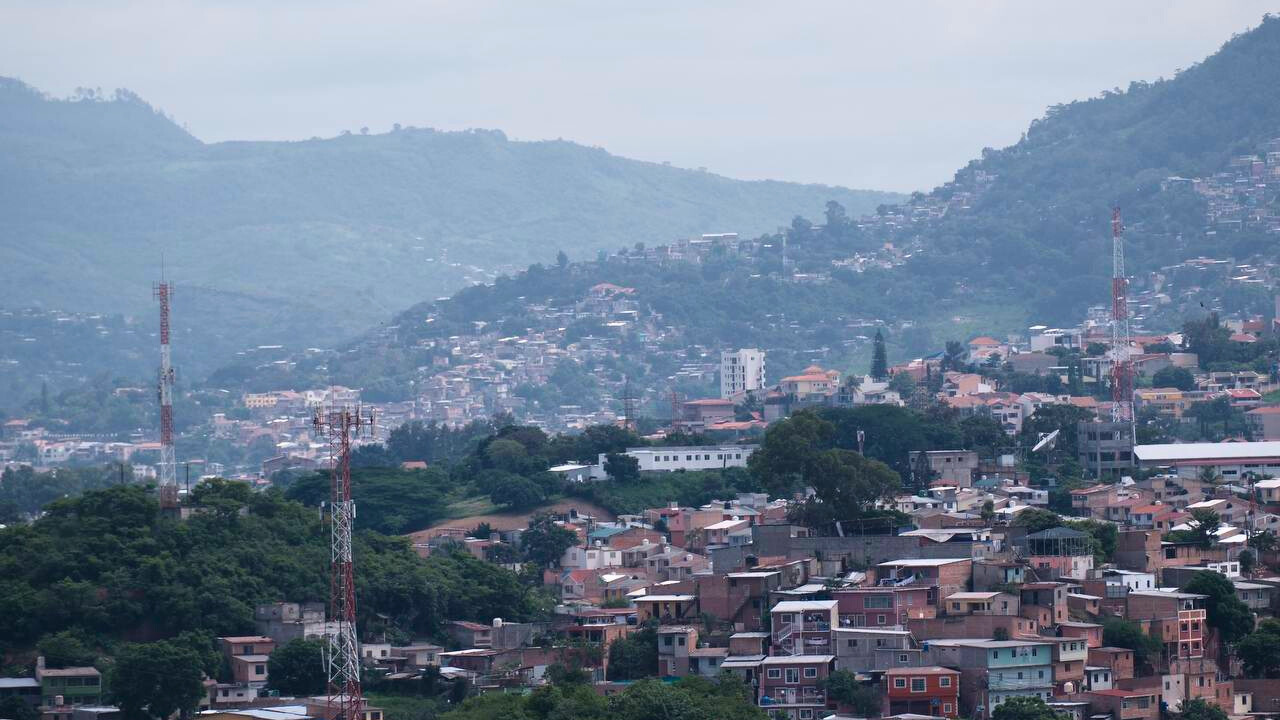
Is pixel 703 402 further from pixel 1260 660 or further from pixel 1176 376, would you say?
pixel 1260 660

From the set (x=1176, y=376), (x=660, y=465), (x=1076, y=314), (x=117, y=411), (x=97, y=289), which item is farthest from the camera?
(x=97, y=289)

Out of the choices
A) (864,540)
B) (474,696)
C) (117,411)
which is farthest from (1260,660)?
(117,411)

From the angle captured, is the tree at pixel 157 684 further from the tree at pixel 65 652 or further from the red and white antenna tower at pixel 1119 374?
the red and white antenna tower at pixel 1119 374

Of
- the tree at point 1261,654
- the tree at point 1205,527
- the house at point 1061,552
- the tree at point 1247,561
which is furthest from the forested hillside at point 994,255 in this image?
the tree at point 1261,654

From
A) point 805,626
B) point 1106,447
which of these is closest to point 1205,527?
point 805,626

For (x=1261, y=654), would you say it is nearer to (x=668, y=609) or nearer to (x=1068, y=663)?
(x=1068, y=663)

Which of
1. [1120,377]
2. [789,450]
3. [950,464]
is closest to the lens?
[789,450]
